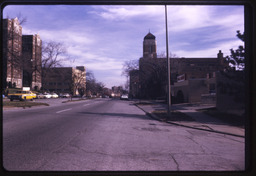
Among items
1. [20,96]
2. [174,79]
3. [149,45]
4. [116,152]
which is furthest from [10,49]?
[149,45]

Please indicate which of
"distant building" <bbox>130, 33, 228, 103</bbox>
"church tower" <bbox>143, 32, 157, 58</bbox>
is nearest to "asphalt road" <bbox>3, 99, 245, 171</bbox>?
"distant building" <bbox>130, 33, 228, 103</bbox>

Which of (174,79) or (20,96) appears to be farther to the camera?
(174,79)

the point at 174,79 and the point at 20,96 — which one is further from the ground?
the point at 174,79

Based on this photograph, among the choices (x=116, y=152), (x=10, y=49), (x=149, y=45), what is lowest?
(x=116, y=152)

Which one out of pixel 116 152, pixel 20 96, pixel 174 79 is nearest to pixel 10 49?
pixel 20 96

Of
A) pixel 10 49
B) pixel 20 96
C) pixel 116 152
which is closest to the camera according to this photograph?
pixel 116 152

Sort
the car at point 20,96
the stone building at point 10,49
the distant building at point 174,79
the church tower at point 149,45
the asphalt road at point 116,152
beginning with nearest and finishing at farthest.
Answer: the asphalt road at point 116,152, the stone building at point 10,49, the distant building at point 174,79, the car at point 20,96, the church tower at point 149,45

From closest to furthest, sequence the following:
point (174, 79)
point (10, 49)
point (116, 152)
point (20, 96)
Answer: point (116, 152)
point (10, 49)
point (20, 96)
point (174, 79)

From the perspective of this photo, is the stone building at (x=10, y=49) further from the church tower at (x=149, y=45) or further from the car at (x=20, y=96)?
the church tower at (x=149, y=45)

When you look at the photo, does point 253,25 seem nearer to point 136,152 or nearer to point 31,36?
point 136,152

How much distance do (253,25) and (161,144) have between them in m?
5.31

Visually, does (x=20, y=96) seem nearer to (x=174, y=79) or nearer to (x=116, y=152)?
(x=174, y=79)

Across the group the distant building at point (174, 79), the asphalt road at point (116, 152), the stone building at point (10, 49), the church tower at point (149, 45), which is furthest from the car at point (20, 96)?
the church tower at point (149, 45)

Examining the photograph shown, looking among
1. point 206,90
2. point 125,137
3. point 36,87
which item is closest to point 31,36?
point 36,87
